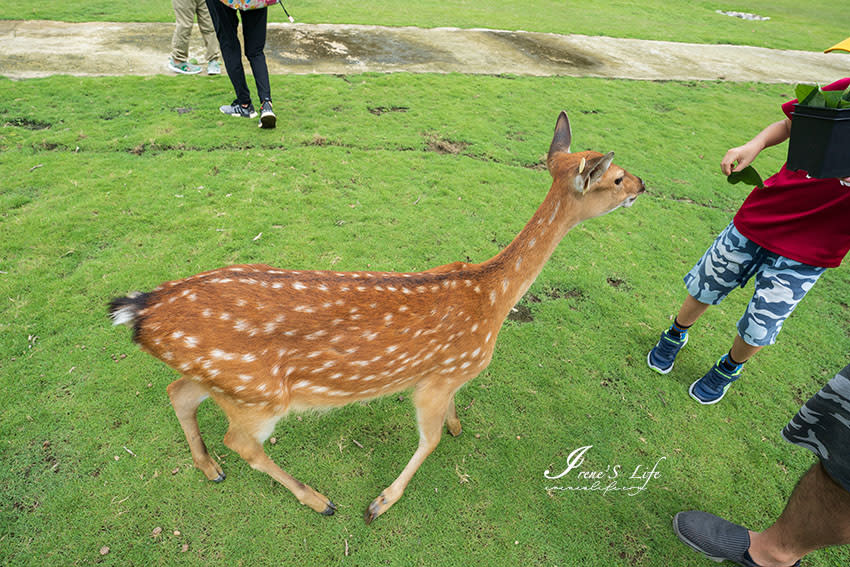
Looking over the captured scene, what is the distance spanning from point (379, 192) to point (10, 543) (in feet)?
11.8

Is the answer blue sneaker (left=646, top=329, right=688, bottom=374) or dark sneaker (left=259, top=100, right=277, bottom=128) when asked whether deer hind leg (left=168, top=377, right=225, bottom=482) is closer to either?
blue sneaker (left=646, top=329, right=688, bottom=374)

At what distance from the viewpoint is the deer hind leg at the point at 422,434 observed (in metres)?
2.38

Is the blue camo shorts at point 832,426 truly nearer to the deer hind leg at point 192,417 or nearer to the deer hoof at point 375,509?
the deer hoof at point 375,509

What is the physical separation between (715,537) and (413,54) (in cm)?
805

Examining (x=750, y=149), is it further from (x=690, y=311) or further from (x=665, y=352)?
(x=665, y=352)

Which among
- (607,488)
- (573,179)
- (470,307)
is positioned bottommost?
(607,488)

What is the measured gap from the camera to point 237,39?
493 cm

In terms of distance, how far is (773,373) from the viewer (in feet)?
11.3

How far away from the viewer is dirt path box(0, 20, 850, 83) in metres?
6.51

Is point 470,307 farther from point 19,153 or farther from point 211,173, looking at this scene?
point 19,153

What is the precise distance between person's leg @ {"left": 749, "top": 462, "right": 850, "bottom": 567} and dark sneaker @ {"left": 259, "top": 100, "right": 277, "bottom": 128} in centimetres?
542

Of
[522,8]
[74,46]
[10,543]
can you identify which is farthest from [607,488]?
[522,8]

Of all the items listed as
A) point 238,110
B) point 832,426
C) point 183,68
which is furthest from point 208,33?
point 832,426

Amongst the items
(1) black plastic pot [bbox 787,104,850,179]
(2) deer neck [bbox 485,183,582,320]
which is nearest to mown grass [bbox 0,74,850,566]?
(2) deer neck [bbox 485,183,582,320]
